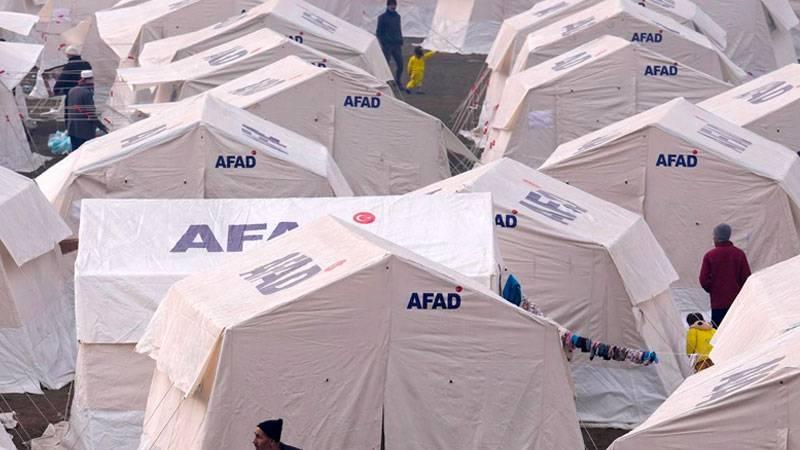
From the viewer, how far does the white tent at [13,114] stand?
1123 inches

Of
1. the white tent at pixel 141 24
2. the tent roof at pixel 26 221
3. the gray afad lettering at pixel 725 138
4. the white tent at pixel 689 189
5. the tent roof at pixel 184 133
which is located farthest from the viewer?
the white tent at pixel 141 24

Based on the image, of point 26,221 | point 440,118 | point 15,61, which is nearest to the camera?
point 26,221

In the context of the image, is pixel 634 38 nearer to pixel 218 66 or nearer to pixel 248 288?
pixel 218 66

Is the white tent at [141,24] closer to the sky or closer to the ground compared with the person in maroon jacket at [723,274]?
closer to the ground

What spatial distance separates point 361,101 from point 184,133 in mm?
4805

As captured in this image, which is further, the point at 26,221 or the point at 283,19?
the point at 283,19

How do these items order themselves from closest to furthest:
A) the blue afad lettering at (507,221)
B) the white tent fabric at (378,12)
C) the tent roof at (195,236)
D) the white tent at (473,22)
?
the tent roof at (195,236)
the blue afad lettering at (507,221)
the white tent at (473,22)
the white tent fabric at (378,12)

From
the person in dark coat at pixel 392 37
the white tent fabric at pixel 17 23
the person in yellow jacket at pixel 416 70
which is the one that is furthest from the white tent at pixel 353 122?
the person in dark coat at pixel 392 37

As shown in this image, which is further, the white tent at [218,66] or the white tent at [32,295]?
the white tent at [218,66]

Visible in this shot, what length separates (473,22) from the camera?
4097 centimetres

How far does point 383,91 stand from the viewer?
26.1 metres

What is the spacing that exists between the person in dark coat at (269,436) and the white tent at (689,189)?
29.2 feet

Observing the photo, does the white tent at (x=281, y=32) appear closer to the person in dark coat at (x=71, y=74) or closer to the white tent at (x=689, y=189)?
the person in dark coat at (x=71, y=74)

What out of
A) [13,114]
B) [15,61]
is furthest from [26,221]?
[15,61]
